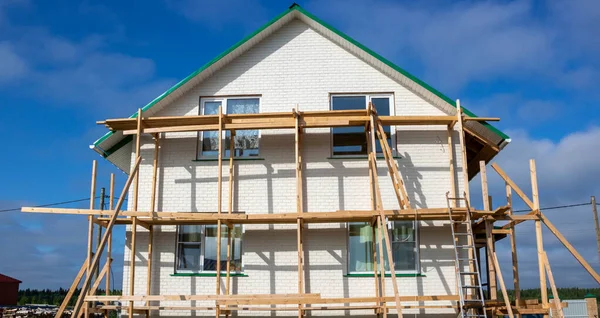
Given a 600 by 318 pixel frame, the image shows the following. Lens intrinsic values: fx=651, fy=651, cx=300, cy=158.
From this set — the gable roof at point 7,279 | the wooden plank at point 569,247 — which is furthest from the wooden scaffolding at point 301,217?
the gable roof at point 7,279

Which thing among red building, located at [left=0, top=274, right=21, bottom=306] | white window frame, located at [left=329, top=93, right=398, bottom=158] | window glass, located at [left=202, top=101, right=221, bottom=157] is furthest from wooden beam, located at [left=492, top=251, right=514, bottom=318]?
red building, located at [left=0, top=274, right=21, bottom=306]

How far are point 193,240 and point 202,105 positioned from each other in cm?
366

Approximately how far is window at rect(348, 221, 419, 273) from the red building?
43.7 m

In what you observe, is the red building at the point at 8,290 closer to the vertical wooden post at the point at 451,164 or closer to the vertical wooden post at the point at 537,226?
the vertical wooden post at the point at 451,164

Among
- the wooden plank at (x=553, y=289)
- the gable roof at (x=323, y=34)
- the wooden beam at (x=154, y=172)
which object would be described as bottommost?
the wooden plank at (x=553, y=289)

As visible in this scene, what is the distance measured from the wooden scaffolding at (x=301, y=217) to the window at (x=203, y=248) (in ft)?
1.48

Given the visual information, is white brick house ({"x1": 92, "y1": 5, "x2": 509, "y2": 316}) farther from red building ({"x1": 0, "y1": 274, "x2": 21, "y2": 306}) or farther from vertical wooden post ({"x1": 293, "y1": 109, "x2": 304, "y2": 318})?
red building ({"x1": 0, "y1": 274, "x2": 21, "y2": 306})

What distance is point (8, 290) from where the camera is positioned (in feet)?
173

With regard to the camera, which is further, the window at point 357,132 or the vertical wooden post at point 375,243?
the window at point 357,132

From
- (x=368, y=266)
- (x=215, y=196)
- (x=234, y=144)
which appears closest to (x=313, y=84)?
(x=234, y=144)

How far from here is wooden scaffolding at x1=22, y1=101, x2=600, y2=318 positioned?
1484cm

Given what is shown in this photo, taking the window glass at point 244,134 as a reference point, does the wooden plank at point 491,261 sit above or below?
below

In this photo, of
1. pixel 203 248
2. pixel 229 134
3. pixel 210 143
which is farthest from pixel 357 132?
pixel 203 248

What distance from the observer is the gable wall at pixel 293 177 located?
1603cm
